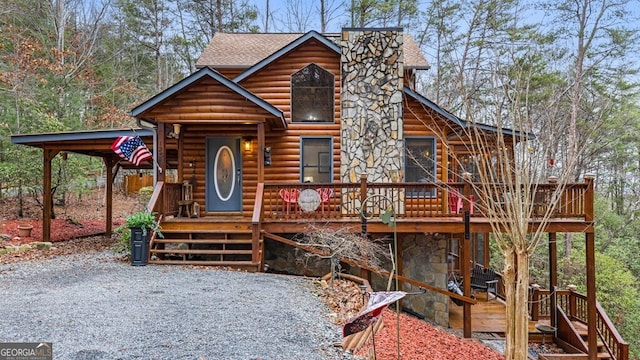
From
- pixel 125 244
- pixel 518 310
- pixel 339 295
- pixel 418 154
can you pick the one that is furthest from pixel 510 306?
pixel 125 244

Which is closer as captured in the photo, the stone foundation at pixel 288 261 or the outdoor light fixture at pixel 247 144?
the stone foundation at pixel 288 261

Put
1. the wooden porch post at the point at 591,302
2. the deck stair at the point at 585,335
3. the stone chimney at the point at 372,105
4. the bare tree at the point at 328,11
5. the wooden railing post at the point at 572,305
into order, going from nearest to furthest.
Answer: the wooden porch post at the point at 591,302 → the deck stair at the point at 585,335 → the wooden railing post at the point at 572,305 → the stone chimney at the point at 372,105 → the bare tree at the point at 328,11

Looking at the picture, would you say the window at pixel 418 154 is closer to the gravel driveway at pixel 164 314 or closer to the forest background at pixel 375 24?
the forest background at pixel 375 24

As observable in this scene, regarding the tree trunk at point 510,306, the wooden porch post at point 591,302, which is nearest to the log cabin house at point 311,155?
the wooden porch post at point 591,302

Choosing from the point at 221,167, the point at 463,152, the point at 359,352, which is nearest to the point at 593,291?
the point at 463,152

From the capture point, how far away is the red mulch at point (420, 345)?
4.72 meters

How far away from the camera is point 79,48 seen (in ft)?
59.8

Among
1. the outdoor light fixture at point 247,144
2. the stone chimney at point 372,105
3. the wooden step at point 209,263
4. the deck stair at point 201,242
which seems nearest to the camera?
the wooden step at point 209,263

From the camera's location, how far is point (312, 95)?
10.8 meters

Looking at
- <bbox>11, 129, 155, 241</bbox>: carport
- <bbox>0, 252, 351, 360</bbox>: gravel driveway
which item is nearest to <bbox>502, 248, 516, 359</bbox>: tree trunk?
<bbox>0, 252, 351, 360</bbox>: gravel driveway

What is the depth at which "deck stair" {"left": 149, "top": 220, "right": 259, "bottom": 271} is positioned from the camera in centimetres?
817

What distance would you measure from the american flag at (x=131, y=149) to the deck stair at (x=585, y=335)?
10733 mm

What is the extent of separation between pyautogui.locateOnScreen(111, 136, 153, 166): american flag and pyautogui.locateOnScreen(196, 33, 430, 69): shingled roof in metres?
3.11

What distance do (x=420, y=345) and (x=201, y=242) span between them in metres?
4.88
